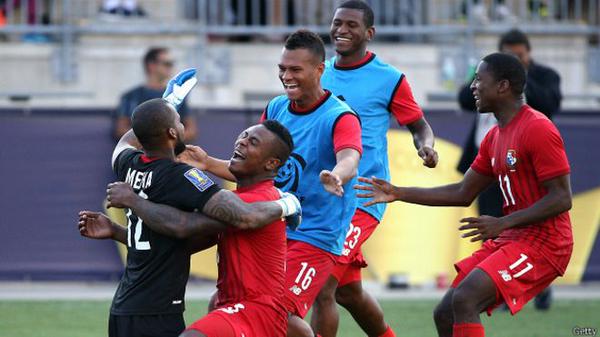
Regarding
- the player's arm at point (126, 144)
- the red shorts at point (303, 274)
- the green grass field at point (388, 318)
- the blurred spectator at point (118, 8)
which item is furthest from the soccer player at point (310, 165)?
the blurred spectator at point (118, 8)

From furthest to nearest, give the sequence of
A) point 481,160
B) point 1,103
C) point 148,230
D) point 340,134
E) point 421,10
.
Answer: point 421,10
point 1,103
point 481,160
point 340,134
point 148,230

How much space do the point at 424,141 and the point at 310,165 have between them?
111 cm

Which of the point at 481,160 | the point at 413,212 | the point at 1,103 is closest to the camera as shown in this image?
the point at 481,160

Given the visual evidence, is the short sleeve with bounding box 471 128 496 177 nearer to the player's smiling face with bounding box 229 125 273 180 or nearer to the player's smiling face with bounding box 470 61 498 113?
the player's smiling face with bounding box 470 61 498 113

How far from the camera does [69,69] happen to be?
1559 centimetres

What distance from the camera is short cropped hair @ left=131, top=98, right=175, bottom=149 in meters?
6.42

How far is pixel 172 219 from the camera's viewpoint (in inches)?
248

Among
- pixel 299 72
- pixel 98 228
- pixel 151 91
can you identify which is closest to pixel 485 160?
pixel 299 72

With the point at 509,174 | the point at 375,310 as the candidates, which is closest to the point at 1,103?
the point at 375,310

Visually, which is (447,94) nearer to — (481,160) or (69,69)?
(69,69)

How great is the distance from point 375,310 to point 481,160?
4.15 feet

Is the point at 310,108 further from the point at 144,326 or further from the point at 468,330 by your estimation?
the point at 144,326

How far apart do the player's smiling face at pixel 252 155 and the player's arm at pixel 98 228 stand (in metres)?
0.74

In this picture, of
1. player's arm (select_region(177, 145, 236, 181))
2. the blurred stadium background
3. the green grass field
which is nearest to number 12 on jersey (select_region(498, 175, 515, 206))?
player's arm (select_region(177, 145, 236, 181))
